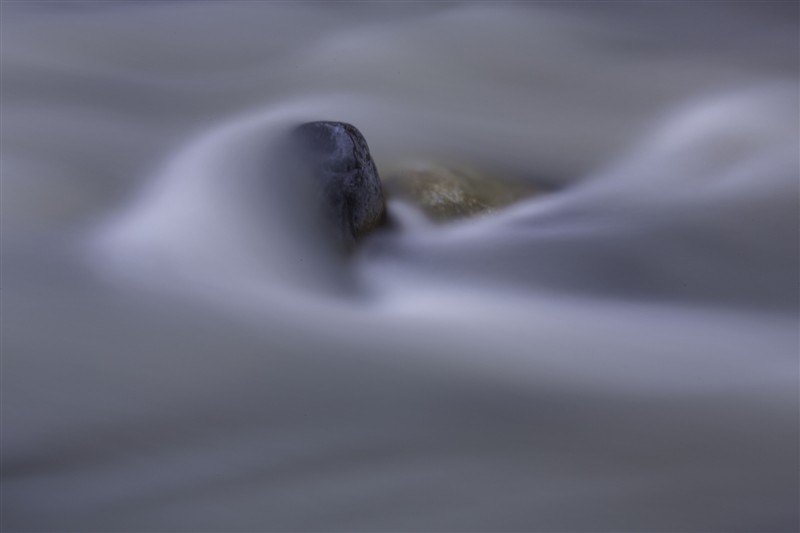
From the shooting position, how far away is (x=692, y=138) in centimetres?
275

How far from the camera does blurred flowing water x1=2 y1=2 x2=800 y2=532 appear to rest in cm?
144

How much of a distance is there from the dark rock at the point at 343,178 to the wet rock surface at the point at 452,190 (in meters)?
0.16

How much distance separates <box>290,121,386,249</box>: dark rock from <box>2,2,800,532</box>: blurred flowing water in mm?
64

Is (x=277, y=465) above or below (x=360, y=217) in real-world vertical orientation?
below

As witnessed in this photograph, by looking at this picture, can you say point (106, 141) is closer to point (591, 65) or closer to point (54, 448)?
point (54, 448)

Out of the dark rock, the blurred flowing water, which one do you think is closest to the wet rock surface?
the blurred flowing water

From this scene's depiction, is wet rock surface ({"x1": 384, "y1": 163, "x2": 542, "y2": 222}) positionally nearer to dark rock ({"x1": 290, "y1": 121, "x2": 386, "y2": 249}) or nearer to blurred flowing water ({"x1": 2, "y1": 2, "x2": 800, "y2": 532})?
blurred flowing water ({"x1": 2, "y1": 2, "x2": 800, "y2": 532})

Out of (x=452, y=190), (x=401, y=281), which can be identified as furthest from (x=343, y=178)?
(x=452, y=190)

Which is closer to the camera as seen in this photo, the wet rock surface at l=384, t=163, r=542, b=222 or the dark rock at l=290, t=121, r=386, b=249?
the dark rock at l=290, t=121, r=386, b=249

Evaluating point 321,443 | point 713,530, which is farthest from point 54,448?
point 713,530

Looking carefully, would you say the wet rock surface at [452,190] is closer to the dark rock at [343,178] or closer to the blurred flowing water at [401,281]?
the blurred flowing water at [401,281]

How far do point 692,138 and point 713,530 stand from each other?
163 centimetres

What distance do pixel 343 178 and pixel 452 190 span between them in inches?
15.7

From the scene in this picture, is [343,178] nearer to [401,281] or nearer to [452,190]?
[401,281]
